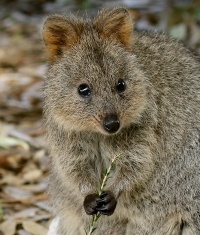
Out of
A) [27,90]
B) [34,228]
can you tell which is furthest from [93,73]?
[27,90]

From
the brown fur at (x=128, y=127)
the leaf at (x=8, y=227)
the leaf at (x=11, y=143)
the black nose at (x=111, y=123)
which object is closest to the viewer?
the black nose at (x=111, y=123)

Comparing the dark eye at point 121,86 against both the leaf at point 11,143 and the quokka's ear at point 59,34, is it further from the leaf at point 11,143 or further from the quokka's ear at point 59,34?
the leaf at point 11,143

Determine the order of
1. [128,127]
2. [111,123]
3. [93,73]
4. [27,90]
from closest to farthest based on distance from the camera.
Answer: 1. [111,123]
2. [93,73]
3. [128,127]
4. [27,90]

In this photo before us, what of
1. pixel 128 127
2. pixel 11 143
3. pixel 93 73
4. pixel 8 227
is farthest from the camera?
pixel 11 143

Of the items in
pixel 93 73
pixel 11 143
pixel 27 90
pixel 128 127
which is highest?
pixel 93 73

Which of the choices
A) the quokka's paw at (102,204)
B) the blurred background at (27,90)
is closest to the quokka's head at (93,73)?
the blurred background at (27,90)

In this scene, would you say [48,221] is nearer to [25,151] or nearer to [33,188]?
[33,188]

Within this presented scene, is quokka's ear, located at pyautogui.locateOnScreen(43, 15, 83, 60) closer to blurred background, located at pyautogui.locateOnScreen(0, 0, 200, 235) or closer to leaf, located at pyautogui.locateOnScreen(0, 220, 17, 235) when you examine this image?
blurred background, located at pyautogui.locateOnScreen(0, 0, 200, 235)

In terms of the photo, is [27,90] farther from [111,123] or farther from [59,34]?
[111,123]
